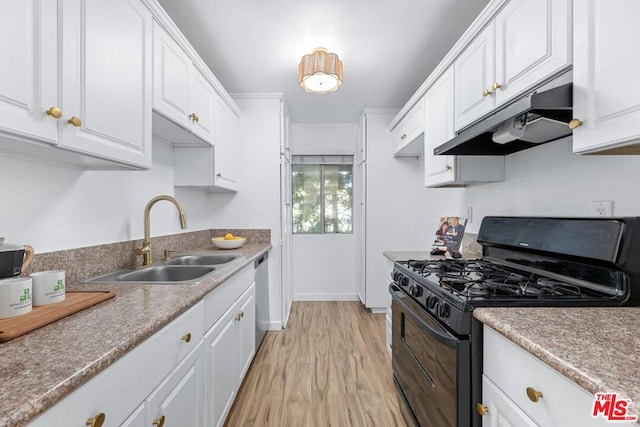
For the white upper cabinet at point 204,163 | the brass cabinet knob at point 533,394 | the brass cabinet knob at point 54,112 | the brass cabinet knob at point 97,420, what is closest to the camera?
the brass cabinet knob at point 97,420

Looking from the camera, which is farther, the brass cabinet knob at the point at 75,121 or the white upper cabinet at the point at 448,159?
the white upper cabinet at the point at 448,159

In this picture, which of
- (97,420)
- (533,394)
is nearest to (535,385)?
(533,394)

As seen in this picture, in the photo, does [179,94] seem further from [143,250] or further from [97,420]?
[97,420]

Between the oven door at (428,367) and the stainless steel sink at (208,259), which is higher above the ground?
the stainless steel sink at (208,259)

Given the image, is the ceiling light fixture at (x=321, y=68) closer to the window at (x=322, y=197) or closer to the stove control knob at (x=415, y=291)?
the stove control knob at (x=415, y=291)

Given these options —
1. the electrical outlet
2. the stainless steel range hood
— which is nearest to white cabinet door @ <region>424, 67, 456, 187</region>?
the stainless steel range hood

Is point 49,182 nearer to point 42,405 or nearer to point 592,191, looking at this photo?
point 42,405

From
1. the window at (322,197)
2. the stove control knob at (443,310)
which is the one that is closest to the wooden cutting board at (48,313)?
the stove control knob at (443,310)

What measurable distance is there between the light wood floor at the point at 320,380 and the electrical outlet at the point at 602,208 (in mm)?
1456

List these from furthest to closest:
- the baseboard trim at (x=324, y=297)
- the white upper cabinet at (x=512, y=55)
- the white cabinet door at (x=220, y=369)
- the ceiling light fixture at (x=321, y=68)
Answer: the baseboard trim at (x=324, y=297) < the ceiling light fixture at (x=321, y=68) < the white cabinet door at (x=220, y=369) < the white upper cabinet at (x=512, y=55)

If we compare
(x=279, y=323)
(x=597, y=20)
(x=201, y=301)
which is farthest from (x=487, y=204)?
(x=279, y=323)

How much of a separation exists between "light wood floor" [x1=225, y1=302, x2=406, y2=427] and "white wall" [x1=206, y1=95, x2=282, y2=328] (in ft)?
2.88

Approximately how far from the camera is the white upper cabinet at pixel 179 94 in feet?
5.03

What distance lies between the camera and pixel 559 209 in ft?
4.89
